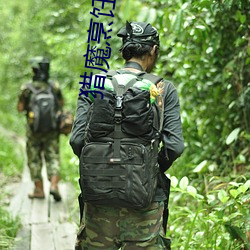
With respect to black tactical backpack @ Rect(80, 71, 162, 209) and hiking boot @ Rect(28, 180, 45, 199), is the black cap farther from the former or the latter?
hiking boot @ Rect(28, 180, 45, 199)

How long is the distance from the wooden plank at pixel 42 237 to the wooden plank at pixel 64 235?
0.18ft

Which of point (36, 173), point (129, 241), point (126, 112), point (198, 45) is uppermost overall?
point (198, 45)

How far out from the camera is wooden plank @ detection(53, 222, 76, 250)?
536 cm

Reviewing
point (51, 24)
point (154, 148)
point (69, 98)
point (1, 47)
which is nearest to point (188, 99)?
point (154, 148)

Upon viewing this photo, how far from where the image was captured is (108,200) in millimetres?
2902

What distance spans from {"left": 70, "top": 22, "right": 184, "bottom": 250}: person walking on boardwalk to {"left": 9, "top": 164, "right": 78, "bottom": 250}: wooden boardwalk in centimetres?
235

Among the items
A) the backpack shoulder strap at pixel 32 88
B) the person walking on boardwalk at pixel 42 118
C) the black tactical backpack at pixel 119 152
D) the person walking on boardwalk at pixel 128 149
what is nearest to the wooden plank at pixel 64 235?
the person walking on boardwalk at pixel 42 118

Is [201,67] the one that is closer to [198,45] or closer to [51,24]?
[198,45]

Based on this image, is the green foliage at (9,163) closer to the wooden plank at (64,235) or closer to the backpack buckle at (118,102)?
the wooden plank at (64,235)

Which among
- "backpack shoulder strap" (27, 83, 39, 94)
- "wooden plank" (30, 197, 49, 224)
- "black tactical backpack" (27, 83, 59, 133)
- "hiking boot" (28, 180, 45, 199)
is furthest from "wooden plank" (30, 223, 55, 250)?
"backpack shoulder strap" (27, 83, 39, 94)

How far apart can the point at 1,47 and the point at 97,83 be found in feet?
56.2

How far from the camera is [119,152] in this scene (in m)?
2.89

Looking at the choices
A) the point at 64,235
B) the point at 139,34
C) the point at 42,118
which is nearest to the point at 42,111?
the point at 42,118

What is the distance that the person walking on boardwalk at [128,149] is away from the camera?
2889mm
